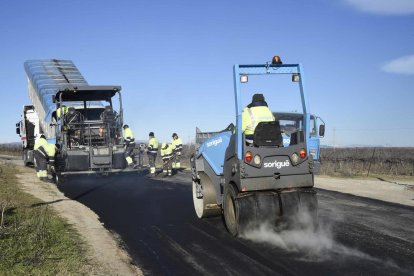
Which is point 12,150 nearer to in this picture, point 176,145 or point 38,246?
point 176,145

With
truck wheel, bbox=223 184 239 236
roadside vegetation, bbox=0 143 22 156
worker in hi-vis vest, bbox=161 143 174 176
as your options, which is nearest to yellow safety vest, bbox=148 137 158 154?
worker in hi-vis vest, bbox=161 143 174 176

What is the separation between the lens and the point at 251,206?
22.0 ft

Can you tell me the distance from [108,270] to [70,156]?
10.5 meters

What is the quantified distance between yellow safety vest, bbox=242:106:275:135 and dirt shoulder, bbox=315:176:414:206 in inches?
226

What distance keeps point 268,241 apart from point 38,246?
132 inches

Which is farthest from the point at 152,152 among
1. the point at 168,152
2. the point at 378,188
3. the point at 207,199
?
the point at 207,199

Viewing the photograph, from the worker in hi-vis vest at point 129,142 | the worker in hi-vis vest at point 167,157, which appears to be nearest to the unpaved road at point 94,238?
the worker in hi-vis vest at point 129,142

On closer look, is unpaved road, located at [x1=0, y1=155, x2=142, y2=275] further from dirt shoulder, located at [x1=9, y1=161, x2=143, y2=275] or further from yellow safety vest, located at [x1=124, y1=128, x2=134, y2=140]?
yellow safety vest, located at [x1=124, y1=128, x2=134, y2=140]

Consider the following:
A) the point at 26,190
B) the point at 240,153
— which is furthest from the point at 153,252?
the point at 26,190

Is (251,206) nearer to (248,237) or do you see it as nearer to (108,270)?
(248,237)

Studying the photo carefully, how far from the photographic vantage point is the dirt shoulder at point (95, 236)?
551 cm

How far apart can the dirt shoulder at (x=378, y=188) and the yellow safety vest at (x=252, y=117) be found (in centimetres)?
573

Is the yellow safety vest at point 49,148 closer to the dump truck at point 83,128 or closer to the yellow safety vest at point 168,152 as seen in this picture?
the dump truck at point 83,128

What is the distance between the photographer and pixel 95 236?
726cm
